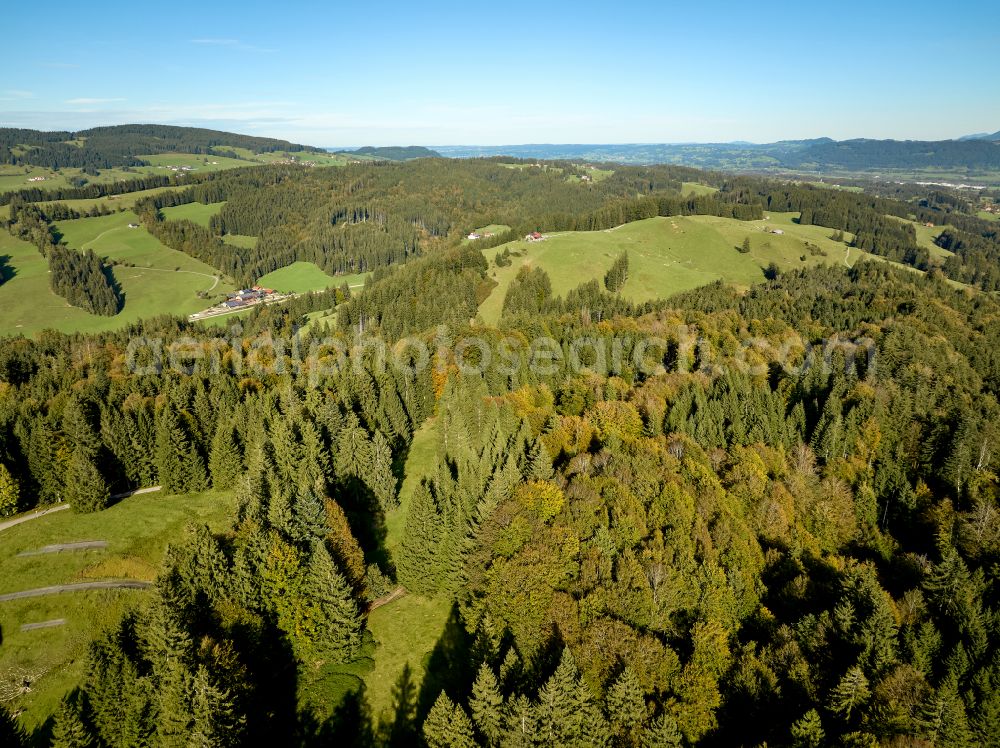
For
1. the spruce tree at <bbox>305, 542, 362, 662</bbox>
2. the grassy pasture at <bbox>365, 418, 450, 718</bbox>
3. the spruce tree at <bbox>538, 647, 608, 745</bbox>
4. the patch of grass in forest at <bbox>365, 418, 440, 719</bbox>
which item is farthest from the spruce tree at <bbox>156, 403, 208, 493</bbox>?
the spruce tree at <bbox>538, 647, 608, 745</bbox>

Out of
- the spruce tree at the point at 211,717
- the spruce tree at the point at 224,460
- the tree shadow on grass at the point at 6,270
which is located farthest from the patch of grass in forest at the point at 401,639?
the tree shadow on grass at the point at 6,270

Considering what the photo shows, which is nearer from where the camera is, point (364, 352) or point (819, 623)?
point (819, 623)

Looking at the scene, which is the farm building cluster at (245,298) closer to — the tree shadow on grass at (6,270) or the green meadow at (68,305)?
the green meadow at (68,305)

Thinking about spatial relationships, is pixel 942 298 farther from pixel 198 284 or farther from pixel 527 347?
pixel 198 284

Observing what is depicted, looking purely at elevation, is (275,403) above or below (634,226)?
below

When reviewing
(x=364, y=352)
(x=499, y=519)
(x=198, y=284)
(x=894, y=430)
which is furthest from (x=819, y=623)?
(x=198, y=284)

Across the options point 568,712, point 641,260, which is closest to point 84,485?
point 568,712
